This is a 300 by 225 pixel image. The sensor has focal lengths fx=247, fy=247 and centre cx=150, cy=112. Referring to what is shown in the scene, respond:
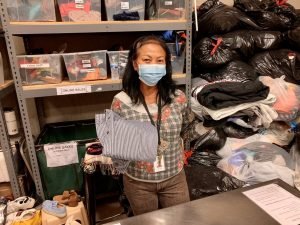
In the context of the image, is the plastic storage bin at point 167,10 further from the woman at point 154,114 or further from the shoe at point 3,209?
the shoe at point 3,209

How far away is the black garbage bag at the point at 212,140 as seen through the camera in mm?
1738

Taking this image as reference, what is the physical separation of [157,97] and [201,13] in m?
1.06

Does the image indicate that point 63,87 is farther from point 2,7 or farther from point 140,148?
point 140,148

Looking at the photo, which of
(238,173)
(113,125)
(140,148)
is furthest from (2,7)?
(238,173)

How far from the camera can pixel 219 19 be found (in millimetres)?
1837

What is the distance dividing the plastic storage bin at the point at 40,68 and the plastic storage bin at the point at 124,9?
41cm

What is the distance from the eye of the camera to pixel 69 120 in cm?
228

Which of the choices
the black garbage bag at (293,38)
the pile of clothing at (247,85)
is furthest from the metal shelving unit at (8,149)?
the black garbage bag at (293,38)

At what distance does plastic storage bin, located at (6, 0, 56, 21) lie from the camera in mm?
1327

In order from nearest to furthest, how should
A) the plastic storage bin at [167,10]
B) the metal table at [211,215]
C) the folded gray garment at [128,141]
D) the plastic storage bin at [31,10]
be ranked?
the metal table at [211,215]
the folded gray garment at [128,141]
the plastic storage bin at [31,10]
the plastic storage bin at [167,10]

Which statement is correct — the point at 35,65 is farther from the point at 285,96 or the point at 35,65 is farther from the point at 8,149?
the point at 285,96

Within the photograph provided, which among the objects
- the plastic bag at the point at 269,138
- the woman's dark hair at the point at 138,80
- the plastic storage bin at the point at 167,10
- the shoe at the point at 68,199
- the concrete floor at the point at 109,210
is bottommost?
the concrete floor at the point at 109,210

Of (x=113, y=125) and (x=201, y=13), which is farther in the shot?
(x=201, y=13)

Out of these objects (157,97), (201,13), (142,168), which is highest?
(201,13)
